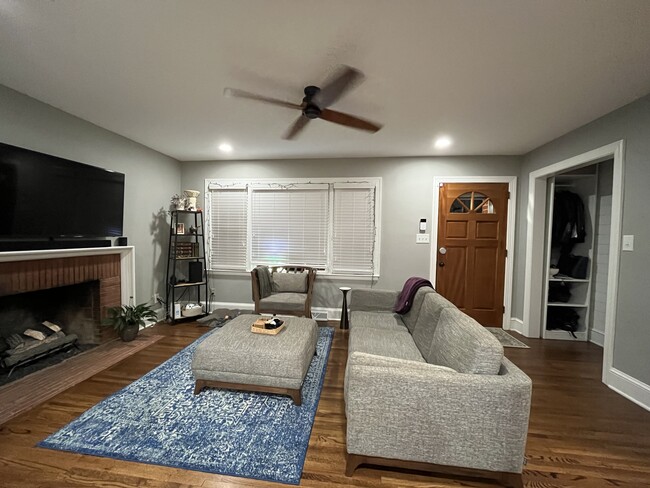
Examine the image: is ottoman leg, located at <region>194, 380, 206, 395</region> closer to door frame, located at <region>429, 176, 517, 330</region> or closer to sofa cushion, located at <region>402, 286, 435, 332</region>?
sofa cushion, located at <region>402, 286, 435, 332</region>

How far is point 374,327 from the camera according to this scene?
2.54m

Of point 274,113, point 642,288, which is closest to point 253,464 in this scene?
point 274,113

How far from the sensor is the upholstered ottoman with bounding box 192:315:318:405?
1.90 metres

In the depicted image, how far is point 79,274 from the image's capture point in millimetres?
2660

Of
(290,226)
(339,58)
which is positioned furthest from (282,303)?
(339,58)

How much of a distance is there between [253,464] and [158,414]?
2.75 feet

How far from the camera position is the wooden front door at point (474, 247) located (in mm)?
3777

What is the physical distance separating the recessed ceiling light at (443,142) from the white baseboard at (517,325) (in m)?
2.60

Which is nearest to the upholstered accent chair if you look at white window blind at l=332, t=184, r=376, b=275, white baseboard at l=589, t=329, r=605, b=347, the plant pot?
white window blind at l=332, t=184, r=376, b=275

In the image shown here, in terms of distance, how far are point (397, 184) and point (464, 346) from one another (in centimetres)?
287

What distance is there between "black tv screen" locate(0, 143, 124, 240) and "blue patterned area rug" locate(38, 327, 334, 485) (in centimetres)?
163

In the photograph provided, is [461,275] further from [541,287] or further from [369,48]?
[369,48]

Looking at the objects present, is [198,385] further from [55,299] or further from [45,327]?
[55,299]

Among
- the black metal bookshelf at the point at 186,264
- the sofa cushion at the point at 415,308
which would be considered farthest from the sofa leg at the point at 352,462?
the black metal bookshelf at the point at 186,264
